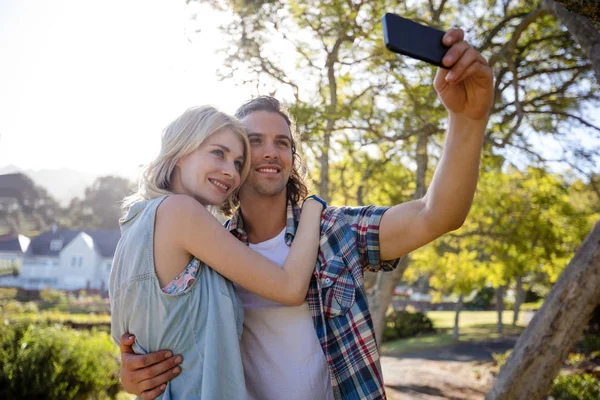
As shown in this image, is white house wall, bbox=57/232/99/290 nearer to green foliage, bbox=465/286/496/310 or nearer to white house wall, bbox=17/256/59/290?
white house wall, bbox=17/256/59/290

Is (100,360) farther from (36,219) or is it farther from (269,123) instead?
(36,219)

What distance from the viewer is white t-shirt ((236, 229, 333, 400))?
186 centimetres

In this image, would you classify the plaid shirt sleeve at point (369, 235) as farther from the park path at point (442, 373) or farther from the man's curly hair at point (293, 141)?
the park path at point (442, 373)

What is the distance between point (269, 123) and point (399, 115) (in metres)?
4.17

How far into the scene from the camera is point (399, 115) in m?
6.25

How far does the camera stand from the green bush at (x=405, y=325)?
73.7 ft

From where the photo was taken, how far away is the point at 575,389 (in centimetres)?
791

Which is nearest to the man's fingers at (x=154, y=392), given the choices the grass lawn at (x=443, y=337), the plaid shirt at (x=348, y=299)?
the plaid shirt at (x=348, y=299)

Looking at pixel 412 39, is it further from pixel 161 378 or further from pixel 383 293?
pixel 383 293

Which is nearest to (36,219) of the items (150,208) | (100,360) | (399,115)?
(100,360)

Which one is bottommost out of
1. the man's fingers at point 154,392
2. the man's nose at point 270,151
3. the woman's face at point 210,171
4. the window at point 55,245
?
the window at point 55,245

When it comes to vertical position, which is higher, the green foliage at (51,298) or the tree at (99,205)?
the tree at (99,205)

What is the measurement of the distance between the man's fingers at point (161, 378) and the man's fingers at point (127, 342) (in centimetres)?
17

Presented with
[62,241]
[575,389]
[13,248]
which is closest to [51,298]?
[13,248]
